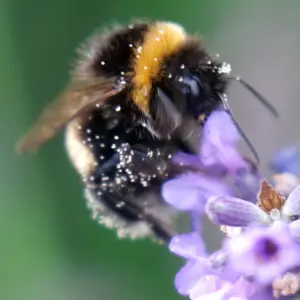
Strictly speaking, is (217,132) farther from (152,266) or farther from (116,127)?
(152,266)

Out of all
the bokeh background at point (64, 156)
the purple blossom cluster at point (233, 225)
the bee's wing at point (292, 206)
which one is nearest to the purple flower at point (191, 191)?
the purple blossom cluster at point (233, 225)

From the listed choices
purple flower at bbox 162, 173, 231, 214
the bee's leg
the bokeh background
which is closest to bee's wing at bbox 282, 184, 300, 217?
purple flower at bbox 162, 173, 231, 214

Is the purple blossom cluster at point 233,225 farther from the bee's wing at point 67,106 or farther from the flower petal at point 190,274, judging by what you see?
the bee's wing at point 67,106

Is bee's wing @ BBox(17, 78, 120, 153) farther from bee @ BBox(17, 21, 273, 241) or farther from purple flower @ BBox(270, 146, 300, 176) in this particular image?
purple flower @ BBox(270, 146, 300, 176)

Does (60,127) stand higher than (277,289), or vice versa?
(60,127)

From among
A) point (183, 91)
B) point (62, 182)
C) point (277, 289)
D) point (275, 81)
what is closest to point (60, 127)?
point (183, 91)

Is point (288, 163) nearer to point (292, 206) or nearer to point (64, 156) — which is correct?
point (292, 206)
